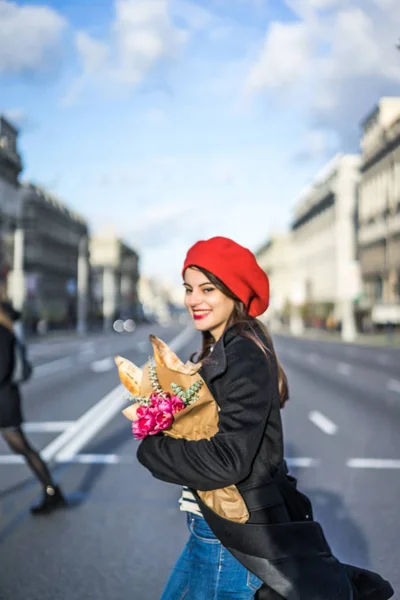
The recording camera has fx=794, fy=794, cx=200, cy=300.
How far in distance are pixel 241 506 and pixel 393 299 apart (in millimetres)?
70820

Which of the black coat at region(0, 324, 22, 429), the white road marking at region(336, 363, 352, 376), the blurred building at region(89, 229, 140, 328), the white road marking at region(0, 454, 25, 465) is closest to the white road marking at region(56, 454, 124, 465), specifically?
the white road marking at region(0, 454, 25, 465)

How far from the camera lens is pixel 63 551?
5.49 meters

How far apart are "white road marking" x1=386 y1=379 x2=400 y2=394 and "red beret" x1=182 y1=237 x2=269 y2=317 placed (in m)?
15.7

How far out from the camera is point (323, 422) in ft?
41.1

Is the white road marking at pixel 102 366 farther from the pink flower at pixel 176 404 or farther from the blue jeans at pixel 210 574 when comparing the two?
the pink flower at pixel 176 404

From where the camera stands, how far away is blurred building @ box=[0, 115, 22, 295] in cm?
664

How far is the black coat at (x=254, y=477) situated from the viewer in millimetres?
2387

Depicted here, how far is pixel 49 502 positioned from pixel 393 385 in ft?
46.9

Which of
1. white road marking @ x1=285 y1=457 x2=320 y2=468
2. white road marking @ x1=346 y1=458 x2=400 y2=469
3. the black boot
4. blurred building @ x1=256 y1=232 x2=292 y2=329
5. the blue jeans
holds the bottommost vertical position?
white road marking @ x1=346 y1=458 x2=400 y2=469

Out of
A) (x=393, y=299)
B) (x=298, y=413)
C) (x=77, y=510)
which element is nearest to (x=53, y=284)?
(x=393, y=299)

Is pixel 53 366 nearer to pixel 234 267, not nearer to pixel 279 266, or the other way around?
pixel 234 267

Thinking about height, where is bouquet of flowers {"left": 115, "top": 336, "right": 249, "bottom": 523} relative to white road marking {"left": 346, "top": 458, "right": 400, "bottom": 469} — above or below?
above

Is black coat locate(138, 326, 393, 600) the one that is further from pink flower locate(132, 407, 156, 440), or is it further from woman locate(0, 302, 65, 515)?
woman locate(0, 302, 65, 515)

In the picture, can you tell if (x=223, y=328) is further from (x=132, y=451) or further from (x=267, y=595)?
(x=132, y=451)
